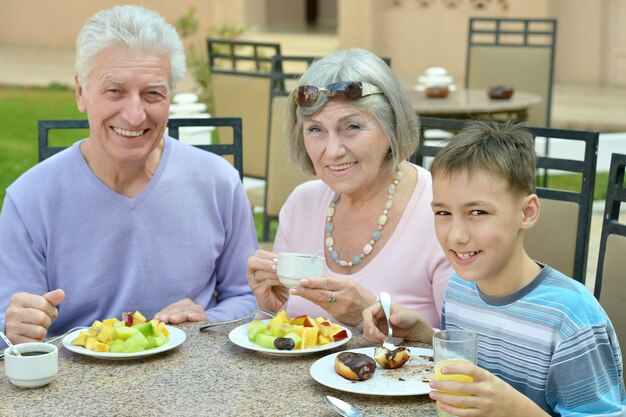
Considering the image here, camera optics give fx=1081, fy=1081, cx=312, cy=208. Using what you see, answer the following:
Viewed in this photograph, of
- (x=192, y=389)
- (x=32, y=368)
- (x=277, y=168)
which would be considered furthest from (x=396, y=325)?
(x=277, y=168)

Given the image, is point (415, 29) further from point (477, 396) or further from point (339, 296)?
point (477, 396)

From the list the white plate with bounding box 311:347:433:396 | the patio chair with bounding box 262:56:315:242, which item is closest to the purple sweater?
the white plate with bounding box 311:347:433:396

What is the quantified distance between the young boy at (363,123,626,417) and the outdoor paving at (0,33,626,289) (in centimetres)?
375

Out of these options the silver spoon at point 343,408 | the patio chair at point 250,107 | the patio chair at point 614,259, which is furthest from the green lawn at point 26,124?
the silver spoon at point 343,408

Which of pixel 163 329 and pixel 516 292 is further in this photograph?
pixel 163 329

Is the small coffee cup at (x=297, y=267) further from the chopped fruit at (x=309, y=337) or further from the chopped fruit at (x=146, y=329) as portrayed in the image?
the chopped fruit at (x=146, y=329)

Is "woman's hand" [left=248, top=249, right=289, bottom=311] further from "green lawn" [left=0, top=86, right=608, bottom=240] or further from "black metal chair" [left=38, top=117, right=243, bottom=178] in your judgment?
"green lawn" [left=0, top=86, right=608, bottom=240]

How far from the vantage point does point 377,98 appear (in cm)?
269

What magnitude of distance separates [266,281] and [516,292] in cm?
70

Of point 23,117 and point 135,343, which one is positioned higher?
point 135,343

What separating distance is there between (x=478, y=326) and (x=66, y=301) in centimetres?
114

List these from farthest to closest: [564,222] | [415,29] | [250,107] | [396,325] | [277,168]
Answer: [415,29] → [250,107] → [277,168] → [564,222] → [396,325]

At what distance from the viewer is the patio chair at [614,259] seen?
8.46 ft

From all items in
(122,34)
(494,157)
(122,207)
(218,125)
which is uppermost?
(122,34)
